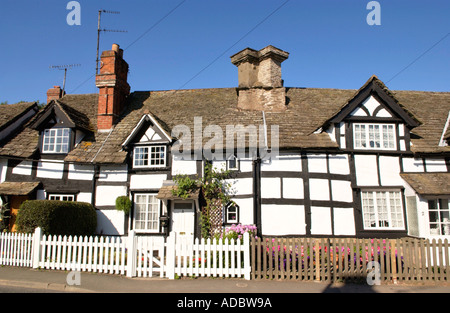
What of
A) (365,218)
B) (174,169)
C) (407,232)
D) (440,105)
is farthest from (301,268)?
(440,105)

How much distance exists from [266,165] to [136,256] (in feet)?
21.4

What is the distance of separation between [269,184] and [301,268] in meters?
4.36

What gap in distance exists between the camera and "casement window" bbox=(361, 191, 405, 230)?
41.6ft

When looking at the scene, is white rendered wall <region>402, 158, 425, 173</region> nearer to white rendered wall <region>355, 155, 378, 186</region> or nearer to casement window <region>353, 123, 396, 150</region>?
casement window <region>353, 123, 396, 150</region>

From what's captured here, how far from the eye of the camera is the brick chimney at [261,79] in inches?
633

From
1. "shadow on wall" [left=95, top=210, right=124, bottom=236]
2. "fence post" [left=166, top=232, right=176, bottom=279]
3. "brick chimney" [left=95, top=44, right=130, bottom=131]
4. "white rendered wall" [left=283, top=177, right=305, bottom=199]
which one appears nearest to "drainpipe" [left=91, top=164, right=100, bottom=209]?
"shadow on wall" [left=95, top=210, right=124, bottom=236]

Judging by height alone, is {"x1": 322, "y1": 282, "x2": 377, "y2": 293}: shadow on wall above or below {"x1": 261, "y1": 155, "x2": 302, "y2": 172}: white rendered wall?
below

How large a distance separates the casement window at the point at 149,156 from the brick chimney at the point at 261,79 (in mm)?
5258

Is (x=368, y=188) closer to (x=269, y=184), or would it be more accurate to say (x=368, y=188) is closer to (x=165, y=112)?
(x=269, y=184)

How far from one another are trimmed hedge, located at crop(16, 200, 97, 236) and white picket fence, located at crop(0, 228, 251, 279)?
53cm

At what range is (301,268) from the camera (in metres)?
9.12

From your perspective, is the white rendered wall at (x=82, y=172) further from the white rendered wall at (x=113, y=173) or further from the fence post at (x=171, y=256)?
the fence post at (x=171, y=256)

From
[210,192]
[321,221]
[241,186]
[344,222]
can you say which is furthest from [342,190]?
[210,192]

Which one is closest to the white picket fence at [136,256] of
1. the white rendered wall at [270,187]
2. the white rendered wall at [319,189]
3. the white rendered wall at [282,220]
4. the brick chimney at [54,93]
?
the white rendered wall at [282,220]
